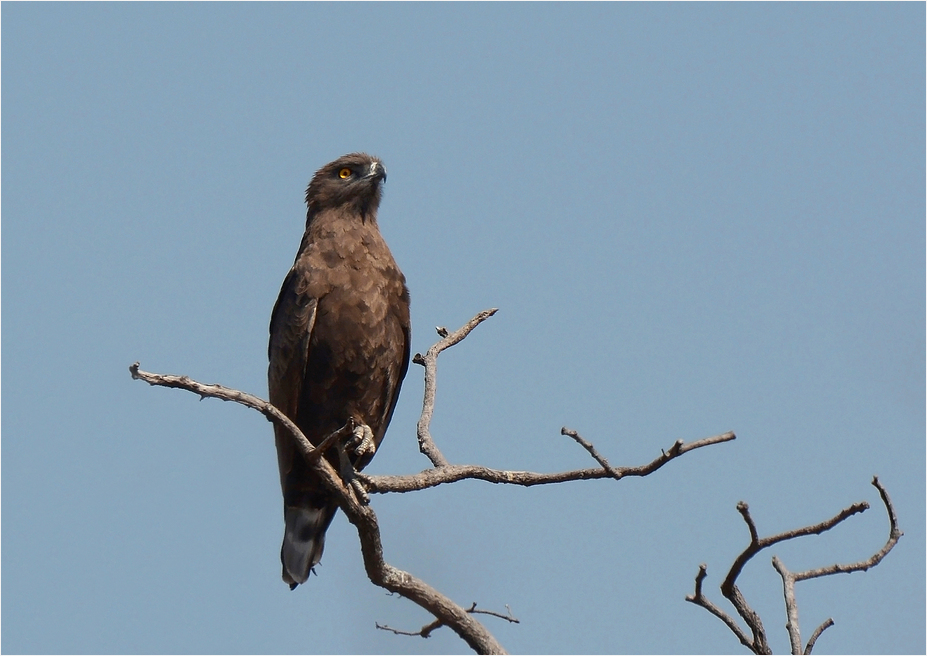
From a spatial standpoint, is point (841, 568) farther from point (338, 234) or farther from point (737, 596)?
point (338, 234)

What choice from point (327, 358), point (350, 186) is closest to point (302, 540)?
point (327, 358)

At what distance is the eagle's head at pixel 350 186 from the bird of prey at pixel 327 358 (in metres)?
0.66

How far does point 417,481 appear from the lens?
5.25 meters

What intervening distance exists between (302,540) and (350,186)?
2.67 m

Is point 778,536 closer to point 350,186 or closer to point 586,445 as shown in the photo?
point 586,445

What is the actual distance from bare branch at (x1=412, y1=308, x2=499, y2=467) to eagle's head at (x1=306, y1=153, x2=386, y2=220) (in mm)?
2008

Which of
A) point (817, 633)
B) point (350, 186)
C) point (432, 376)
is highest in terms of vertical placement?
point (350, 186)

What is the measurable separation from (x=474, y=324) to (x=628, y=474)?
1.57 metres

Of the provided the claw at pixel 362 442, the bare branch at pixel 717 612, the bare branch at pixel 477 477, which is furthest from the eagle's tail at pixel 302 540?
the bare branch at pixel 717 612

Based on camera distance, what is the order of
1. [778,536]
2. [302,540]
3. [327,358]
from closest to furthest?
[778,536]
[327,358]
[302,540]

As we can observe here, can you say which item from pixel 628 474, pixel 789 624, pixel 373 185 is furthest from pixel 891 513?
pixel 373 185

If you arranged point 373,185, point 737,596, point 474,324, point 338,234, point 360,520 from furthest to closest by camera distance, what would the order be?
point 373,185 → point 338,234 → point 474,324 → point 360,520 → point 737,596

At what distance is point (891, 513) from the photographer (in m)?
4.59

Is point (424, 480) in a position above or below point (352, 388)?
below
